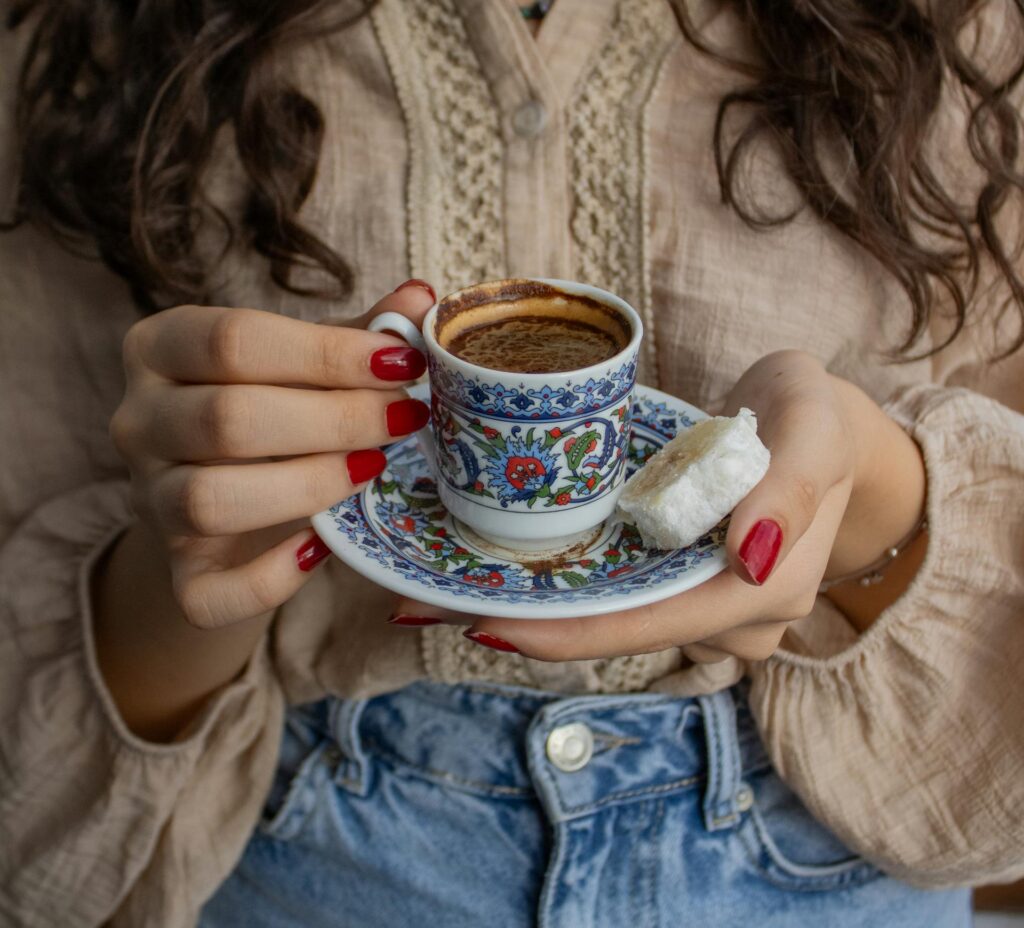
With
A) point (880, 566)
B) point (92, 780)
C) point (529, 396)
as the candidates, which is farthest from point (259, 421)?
point (880, 566)

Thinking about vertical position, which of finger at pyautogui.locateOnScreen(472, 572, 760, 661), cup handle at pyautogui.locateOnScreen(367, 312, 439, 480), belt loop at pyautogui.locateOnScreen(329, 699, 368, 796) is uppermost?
cup handle at pyautogui.locateOnScreen(367, 312, 439, 480)

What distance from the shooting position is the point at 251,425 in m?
0.74

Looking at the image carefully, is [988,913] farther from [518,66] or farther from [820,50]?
[518,66]

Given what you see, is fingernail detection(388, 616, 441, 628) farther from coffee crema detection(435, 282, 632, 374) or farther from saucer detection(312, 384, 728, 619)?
coffee crema detection(435, 282, 632, 374)

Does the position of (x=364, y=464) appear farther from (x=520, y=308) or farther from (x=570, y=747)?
(x=570, y=747)

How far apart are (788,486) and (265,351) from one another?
446mm

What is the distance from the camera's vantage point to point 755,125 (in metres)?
1.05

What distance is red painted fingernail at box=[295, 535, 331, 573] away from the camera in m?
0.81

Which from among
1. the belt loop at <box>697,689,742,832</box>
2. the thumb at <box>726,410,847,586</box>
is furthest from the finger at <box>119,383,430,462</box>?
the belt loop at <box>697,689,742,832</box>

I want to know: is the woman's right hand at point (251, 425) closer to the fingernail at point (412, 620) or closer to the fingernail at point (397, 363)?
the fingernail at point (397, 363)

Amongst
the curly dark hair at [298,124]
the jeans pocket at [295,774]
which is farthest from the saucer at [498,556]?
the jeans pocket at [295,774]

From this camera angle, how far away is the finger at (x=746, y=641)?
0.83m

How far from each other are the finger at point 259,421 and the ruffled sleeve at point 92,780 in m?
0.41

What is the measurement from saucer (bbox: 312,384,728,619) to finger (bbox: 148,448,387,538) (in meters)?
0.04
